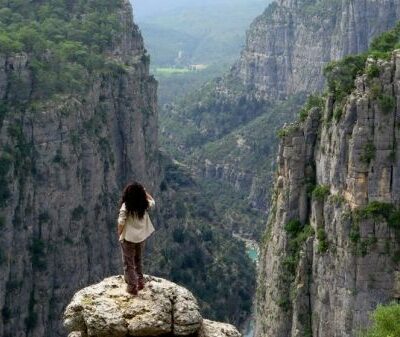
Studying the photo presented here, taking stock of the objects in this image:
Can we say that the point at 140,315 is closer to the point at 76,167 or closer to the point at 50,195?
the point at 50,195

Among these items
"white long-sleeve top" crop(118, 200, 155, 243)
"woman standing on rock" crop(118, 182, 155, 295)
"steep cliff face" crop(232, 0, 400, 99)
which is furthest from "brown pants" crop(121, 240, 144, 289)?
"steep cliff face" crop(232, 0, 400, 99)

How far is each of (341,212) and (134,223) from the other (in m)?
26.1

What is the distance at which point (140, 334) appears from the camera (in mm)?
16016

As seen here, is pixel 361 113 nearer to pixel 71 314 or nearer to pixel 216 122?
pixel 71 314

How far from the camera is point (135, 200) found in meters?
17.4

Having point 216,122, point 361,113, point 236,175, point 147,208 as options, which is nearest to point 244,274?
point 361,113

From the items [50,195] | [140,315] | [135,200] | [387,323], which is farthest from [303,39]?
[140,315]

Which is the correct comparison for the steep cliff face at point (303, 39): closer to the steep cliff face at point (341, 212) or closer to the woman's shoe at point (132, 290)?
the steep cliff face at point (341, 212)

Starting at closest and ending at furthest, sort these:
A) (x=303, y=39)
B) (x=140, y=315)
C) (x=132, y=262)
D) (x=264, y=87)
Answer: (x=140, y=315), (x=132, y=262), (x=303, y=39), (x=264, y=87)

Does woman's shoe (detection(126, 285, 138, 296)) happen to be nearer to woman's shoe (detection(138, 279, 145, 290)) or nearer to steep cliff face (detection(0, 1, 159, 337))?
woman's shoe (detection(138, 279, 145, 290))

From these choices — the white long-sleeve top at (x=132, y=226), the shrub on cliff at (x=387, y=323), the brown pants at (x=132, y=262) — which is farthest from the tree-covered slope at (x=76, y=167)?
the white long-sleeve top at (x=132, y=226)

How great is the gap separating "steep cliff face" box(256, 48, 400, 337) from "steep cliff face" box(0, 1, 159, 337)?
63.2ft

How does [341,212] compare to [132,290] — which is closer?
[132,290]

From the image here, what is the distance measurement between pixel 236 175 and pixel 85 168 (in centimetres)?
7665
